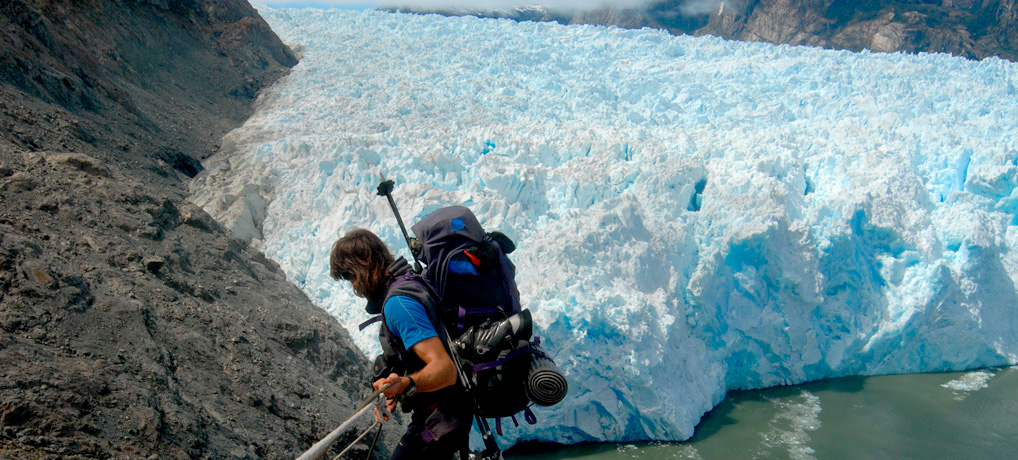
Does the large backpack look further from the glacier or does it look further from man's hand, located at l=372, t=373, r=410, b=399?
the glacier

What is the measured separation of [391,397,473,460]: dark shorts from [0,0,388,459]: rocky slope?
0.82m

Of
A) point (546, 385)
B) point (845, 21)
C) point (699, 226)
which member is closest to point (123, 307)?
point (546, 385)

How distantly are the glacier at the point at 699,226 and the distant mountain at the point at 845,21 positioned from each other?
133ft

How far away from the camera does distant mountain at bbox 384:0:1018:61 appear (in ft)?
144

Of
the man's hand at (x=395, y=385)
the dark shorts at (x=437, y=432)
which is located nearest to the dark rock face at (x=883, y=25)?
the dark shorts at (x=437, y=432)

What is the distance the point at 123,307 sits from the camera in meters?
2.83

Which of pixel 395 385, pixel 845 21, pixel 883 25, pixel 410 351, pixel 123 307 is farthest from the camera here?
pixel 845 21

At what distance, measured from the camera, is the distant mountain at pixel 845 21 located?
1730 inches

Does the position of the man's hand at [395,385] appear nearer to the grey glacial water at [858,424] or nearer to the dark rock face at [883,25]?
the grey glacial water at [858,424]

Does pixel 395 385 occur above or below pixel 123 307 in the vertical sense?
above

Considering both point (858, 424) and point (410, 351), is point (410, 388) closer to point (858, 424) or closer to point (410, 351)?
point (410, 351)

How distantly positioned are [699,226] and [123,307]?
Result: 17.4 feet

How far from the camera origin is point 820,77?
997 cm

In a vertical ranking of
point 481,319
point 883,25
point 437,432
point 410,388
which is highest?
point 883,25
